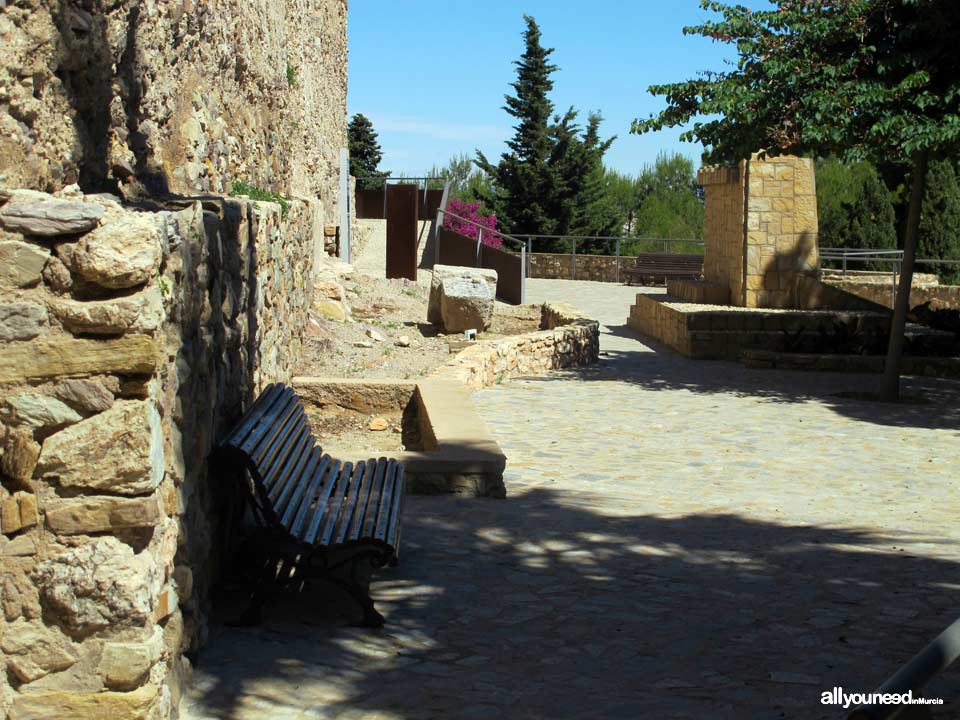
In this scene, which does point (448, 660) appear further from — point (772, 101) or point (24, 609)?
point (772, 101)

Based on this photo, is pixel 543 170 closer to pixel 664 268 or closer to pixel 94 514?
pixel 664 268

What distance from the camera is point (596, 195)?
40312mm

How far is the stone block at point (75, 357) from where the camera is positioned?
10.1 feet

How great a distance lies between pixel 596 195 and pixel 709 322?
25873 mm

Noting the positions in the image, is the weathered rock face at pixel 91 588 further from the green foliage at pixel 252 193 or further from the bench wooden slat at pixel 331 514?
the green foliage at pixel 252 193

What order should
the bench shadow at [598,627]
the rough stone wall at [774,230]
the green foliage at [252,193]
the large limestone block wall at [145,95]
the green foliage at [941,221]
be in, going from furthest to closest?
the green foliage at [941,221] → the rough stone wall at [774,230] → the green foliage at [252,193] → the large limestone block wall at [145,95] → the bench shadow at [598,627]

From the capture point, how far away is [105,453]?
10.2 feet

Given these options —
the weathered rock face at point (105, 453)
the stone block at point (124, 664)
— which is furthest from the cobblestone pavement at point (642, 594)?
the weathered rock face at point (105, 453)

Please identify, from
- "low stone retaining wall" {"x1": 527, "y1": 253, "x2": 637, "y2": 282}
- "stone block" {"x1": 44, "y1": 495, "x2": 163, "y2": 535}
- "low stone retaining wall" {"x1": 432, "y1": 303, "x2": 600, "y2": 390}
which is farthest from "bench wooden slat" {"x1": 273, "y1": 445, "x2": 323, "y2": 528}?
"low stone retaining wall" {"x1": 527, "y1": 253, "x2": 637, "y2": 282}

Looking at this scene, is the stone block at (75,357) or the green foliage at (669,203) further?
the green foliage at (669,203)

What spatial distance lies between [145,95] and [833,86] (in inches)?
255

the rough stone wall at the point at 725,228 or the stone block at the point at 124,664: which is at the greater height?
the rough stone wall at the point at 725,228

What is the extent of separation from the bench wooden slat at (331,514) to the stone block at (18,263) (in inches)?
62.7

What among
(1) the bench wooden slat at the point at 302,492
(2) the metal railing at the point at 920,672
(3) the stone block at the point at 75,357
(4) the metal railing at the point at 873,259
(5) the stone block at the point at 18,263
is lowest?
(1) the bench wooden slat at the point at 302,492
